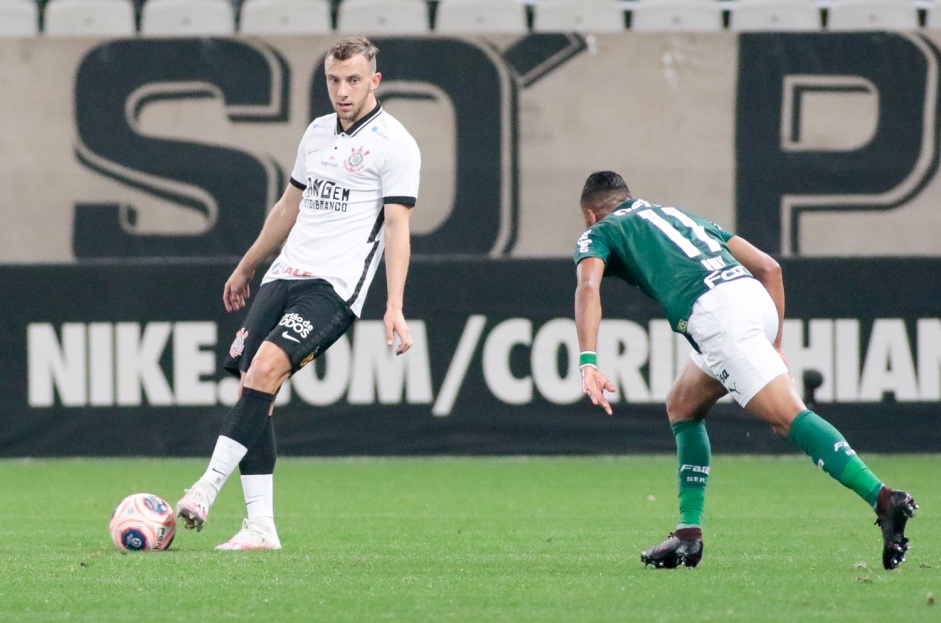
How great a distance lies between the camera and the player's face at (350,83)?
20.5ft

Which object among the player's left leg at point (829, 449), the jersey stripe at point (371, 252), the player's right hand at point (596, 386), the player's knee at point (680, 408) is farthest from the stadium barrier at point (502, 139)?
the player's right hand at point (596, 386)

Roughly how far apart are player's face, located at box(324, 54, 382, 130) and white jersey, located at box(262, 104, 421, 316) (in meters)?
0.11

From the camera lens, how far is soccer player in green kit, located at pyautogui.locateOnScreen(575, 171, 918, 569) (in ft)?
17.5

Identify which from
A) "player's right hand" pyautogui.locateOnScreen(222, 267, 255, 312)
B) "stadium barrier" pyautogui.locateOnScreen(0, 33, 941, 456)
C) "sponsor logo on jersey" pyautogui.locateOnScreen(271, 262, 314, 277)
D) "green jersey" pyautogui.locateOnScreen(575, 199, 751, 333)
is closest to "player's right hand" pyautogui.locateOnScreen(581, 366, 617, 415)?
"green jersey" pyautogui.locateOnScreen(575, 199, 751, 333)

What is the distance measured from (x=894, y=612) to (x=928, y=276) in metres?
7.72

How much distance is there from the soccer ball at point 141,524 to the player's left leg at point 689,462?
6.80 feet

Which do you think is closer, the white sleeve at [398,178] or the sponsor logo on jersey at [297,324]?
the sponsor logo on jersey at [297,324]

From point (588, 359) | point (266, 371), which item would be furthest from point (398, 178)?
point (588, 359)

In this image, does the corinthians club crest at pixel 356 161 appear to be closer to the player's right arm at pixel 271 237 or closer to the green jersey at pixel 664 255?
the player's right arm at pixel 271 237

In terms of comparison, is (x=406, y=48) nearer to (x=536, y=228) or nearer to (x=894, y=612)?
(x=536, y=228)

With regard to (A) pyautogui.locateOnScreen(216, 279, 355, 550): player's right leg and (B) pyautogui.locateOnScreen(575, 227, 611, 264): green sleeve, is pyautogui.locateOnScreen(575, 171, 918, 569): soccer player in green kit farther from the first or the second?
(A) pyautogui.locateOnScreen(216, 279, 355, 550): player's right leg

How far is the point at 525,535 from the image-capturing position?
7031 millimetres

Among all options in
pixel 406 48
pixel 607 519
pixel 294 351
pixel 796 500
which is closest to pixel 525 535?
pixel 607 519

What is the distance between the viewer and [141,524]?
626 centimetres
